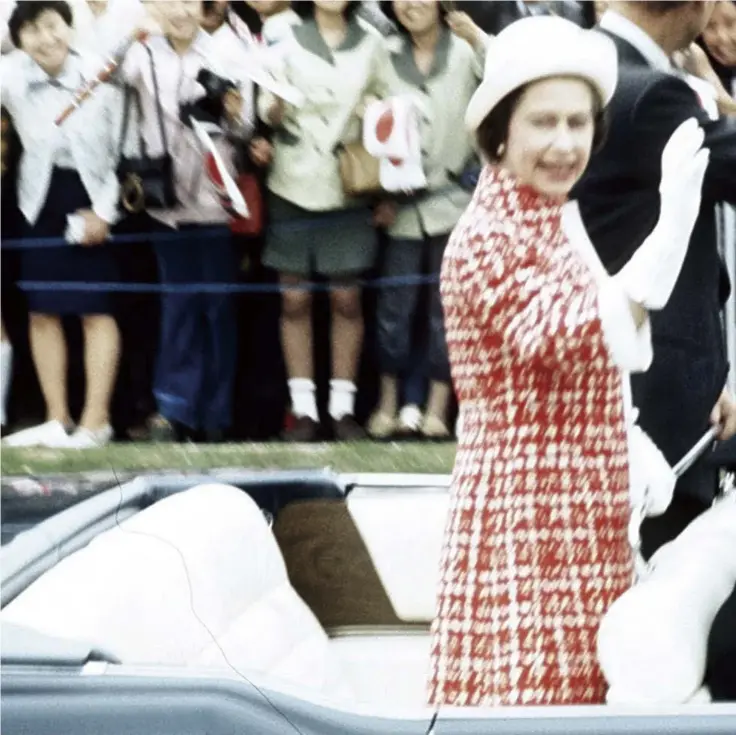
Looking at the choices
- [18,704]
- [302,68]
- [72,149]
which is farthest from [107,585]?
[302,68]

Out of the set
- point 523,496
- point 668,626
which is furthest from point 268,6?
point 668,626

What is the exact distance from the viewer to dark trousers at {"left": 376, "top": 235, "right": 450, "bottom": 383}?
1.40 m

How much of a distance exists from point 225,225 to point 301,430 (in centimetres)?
25

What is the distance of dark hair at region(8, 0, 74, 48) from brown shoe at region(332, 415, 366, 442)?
54cm

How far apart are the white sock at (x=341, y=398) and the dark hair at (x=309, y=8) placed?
414 mm

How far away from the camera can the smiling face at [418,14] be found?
139cm

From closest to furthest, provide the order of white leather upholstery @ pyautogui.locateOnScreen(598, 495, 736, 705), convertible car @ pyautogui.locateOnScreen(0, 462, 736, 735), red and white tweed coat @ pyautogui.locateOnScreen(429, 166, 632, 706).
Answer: convertible car @ pyautogui.locateOnScreen(0, 462, 736, 735), white leather upholstery @ pyautogui.locateOnScreen(598, 495, 736, 705), red and white tweed coat @ pyautogui.locateOnScreen(429, 166, 632, 706)

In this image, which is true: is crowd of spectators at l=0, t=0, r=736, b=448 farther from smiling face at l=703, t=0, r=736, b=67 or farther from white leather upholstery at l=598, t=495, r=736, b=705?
white leather upholstery at l=598, t=495, r=736, b=705

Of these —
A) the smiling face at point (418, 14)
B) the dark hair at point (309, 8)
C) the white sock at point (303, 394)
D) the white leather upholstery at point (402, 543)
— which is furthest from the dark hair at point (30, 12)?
the white leather upholstery at point (402, 543)

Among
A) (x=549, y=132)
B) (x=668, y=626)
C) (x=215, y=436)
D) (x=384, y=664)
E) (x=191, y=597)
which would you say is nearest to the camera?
(x=668, y=626)

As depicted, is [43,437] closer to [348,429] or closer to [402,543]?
[348,429]

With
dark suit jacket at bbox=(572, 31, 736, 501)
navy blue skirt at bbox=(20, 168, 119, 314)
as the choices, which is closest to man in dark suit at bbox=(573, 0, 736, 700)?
dark suit jacket at bbox=(572, 31, 736, 501)

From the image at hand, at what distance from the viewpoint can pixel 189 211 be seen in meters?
1.43

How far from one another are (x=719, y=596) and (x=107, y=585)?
607 mm
